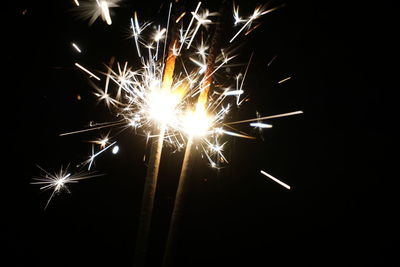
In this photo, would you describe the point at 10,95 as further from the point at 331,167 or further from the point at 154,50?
the point at 331,167

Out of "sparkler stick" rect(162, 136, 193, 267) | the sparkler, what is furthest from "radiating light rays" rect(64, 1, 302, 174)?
"sparkler stick" rect(162, 136, 193, 267)

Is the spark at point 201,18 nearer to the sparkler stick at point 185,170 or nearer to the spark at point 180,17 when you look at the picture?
the spark at point 180,17

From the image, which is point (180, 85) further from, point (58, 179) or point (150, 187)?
point (58, 179)

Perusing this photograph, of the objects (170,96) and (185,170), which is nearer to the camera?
(185,170)

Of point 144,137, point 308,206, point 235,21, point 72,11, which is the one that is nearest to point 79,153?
point 144,137

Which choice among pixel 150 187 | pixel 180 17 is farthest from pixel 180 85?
pixel 150 187

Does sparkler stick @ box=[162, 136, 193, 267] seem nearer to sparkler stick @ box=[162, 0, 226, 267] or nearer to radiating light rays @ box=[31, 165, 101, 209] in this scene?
sparkler stick @ box=[162, 0, 226, 267]
